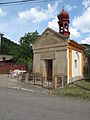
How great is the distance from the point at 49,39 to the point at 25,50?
17985mm

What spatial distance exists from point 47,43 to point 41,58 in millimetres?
1814

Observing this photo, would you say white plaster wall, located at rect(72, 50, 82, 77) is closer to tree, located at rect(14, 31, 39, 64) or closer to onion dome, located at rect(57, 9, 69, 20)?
onion dome, located at rect(57, 9, 69, 20)

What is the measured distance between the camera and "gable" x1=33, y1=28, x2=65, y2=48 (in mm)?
13242

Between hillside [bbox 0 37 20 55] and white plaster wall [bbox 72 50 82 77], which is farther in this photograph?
hillside [bbox 0 37 20 55]

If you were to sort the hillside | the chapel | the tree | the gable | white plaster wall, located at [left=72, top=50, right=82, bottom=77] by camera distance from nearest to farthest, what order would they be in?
the chapel < the gable < white plaster wall, located at [left=72, top=50, right=82, bottom=77] < the tree < the hillside

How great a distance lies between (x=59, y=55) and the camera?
1318 cm

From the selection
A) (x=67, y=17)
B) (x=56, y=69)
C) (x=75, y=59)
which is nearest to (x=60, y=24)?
(x=67, y=17)

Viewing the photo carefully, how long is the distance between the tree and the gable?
552 inches

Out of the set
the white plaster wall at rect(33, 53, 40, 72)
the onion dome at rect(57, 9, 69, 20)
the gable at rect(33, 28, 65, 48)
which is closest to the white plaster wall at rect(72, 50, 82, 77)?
the gable at rect(33, 28, 65, 48)

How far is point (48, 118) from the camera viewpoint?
4.54 meters

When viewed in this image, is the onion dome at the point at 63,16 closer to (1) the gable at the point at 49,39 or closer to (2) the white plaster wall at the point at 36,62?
(1) the gable at the point at 49,39

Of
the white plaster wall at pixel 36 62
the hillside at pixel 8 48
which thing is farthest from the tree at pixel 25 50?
the white plaster wall at pixel 36 62

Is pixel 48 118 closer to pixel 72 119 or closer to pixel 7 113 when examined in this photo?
pixel 72 119

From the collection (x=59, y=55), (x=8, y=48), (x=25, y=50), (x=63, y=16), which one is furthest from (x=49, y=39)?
(x=8, y=48)
